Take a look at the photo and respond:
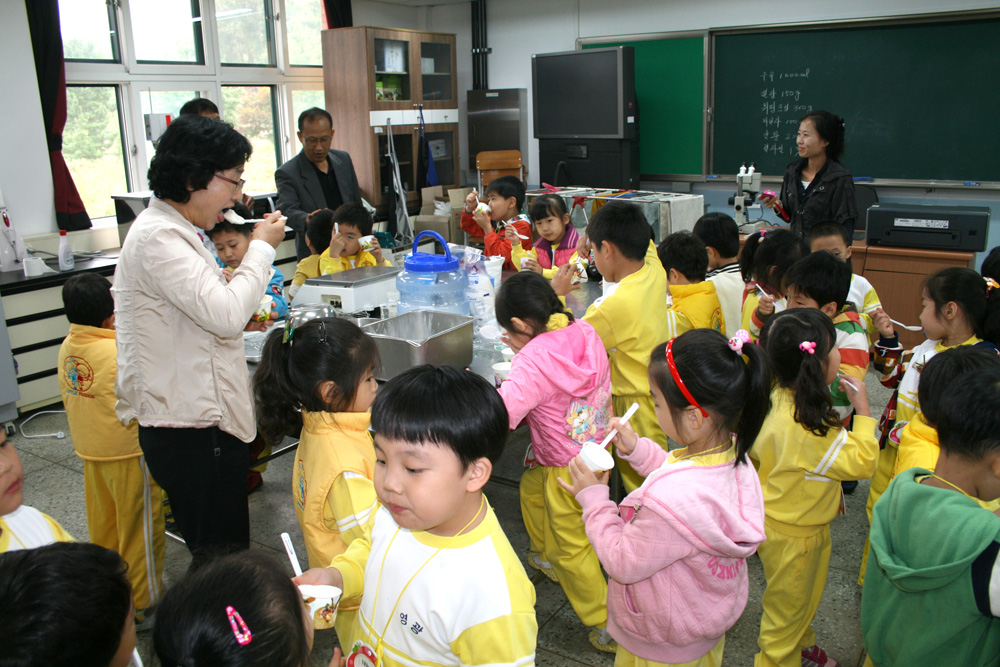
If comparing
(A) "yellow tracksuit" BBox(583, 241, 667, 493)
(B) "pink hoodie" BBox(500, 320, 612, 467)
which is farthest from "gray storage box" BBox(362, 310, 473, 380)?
(A) "yellow tracksuit" BBox(583, 241, 667, 493)

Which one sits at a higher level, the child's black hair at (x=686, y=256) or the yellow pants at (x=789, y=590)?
the child's black hair at (x=686, y=256)

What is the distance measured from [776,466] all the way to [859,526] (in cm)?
125

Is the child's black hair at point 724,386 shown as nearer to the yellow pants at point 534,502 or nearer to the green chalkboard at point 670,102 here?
the yellow pants at point 534,502

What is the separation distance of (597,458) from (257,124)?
5.87 meters

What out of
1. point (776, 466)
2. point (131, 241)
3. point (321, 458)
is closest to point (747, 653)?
point (776, 466)

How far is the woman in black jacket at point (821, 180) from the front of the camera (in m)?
3.65

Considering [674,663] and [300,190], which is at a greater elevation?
[300,190]

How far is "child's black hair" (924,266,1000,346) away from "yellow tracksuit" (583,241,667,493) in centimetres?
81

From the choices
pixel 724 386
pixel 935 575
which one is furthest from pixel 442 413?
pixel 935 575

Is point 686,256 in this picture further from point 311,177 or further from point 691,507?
point 311,177

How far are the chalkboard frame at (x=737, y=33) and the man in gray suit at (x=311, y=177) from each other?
3.13 meters

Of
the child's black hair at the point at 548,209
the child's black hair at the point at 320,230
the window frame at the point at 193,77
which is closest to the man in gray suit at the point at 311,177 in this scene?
the child's black hair at the point at 320,230

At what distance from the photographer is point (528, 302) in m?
1.97

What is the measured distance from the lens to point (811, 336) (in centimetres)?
170
